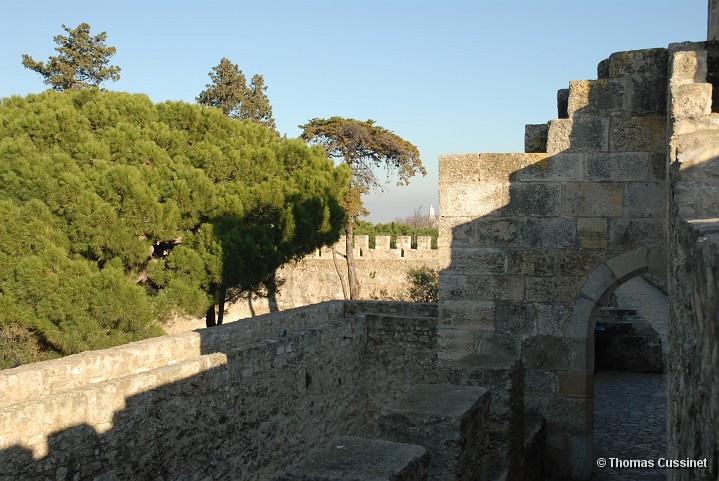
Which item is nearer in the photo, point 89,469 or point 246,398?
point 89,469

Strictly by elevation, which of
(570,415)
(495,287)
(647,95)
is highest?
(647,95)

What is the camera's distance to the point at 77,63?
84.3 ft

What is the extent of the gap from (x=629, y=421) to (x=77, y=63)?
79.2ft

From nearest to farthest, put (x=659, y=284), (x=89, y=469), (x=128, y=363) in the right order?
1. (x=89, y=469)
2. (x=128, y=363)
3. (x=659, y=284)

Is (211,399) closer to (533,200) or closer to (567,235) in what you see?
(533,200)

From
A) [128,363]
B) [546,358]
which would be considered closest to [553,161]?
[546,358]

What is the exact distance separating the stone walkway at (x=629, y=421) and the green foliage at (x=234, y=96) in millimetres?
23409

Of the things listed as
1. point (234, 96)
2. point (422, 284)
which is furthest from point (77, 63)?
point (422, 284)

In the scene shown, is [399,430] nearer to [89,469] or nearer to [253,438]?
[89,469]

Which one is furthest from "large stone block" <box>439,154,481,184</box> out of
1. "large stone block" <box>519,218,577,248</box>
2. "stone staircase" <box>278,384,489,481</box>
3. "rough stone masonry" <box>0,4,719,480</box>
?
"stone staircase" <box>278,384,489,481</box>

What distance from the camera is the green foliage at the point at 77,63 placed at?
82.4 feet

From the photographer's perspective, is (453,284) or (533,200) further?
(453,284)

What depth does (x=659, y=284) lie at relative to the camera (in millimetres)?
25141

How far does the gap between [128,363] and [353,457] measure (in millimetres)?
4892
